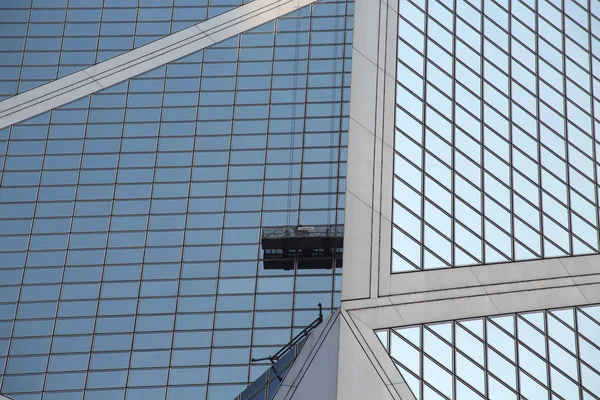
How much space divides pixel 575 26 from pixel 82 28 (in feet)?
109

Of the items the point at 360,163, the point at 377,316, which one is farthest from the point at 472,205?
the point at 377,316

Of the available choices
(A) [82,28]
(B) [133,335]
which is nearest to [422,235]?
(B) [133,335]

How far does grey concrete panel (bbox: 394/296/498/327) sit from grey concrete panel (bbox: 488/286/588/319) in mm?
443

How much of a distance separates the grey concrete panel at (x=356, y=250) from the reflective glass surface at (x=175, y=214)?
15.3 m

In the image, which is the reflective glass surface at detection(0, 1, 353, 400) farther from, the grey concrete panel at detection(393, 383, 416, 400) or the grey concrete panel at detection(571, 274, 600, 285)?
the grey concrete panel at detection(393, 383, 416, 400)

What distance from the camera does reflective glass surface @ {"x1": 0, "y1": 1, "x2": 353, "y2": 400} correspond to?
63.4 meters

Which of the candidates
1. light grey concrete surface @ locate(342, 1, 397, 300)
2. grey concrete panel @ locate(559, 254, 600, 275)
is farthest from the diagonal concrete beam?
grey concrete panel @ locate(559, 254, 600, 275)

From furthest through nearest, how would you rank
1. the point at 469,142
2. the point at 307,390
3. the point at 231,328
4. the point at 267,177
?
the point at 267,177, the point at 231,328, the point at 469,142, the point at 307,390

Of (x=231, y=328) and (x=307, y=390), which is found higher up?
(x=231, y=328)

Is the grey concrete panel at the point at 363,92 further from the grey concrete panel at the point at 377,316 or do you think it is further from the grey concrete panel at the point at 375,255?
the grey concrete panel at the point at 377,316

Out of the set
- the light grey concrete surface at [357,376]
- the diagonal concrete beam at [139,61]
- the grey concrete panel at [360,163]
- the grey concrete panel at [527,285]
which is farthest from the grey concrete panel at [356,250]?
the diagonal concrete beam at [139,61]

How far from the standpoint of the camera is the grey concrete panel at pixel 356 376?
4341 centimetres

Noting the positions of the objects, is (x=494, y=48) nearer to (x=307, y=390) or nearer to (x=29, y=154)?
(x=307, y=390)

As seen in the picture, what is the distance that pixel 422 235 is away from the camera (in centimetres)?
4778
